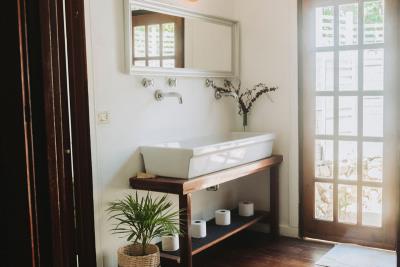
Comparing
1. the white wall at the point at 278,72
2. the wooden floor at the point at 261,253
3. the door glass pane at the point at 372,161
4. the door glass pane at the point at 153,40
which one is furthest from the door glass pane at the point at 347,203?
the door glass pane at the point at 153,40

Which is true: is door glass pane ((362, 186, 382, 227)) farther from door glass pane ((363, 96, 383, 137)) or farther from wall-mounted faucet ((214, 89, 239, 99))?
wall-mounted faucet ((214, 89, 239, 99))

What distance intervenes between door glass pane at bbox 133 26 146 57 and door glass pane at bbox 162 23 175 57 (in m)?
0.23

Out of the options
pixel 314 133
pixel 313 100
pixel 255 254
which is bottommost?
pixel 255 254

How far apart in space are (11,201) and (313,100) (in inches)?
145

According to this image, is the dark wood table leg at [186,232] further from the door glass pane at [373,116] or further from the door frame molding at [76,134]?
the door glass pane at [373,116]

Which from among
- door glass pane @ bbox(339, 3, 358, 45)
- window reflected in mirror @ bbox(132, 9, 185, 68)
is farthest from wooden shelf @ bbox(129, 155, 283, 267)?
door glass pane @ bbox(339, 3, 358, 45)

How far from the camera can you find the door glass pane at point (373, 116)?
12.4ft

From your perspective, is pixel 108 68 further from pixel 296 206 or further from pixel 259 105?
pixel 296 206

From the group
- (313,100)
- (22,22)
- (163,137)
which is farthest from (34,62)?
(313,100)

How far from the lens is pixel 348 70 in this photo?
12.8 feet

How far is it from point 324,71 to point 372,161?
87cm

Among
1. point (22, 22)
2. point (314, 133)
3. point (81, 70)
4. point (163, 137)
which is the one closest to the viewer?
point (22, 22)

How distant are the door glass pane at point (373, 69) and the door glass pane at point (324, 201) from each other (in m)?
0.92

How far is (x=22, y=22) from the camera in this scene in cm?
64
